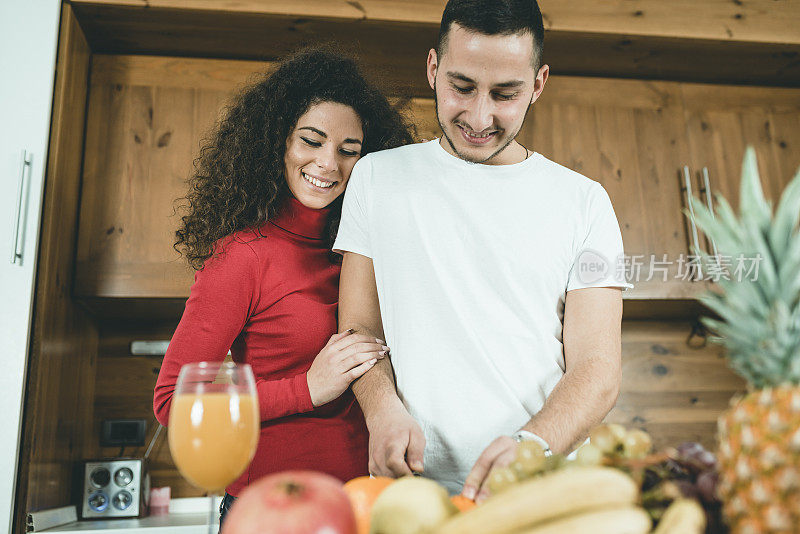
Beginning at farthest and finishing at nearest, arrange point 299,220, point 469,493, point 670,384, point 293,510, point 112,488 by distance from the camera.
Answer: point 670,384 < point 112,488 < point 299,220 < point 469,493 < point 293,510

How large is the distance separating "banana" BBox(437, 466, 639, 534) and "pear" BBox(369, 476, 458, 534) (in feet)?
0.14

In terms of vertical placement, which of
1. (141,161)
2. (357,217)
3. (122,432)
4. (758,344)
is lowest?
(122,432)

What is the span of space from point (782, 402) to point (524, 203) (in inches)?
31.6

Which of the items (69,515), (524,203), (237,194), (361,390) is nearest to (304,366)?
(361,390)

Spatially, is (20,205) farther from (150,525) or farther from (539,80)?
(539,80)

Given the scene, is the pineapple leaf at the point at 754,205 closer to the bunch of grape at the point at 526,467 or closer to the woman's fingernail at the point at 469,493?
the bunch of grape at the point at 526,467

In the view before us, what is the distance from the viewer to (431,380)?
1.11 m

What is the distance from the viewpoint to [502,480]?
1.85ft

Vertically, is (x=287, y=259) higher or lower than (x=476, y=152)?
lower

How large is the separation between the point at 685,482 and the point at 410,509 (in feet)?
0.74

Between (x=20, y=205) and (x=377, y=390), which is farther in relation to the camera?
(x=20, y=205)

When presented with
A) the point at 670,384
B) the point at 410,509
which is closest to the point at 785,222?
the point at 410,509

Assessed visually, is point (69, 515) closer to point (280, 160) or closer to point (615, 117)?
point (280, 160)

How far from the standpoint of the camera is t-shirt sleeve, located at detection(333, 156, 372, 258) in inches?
49.0
